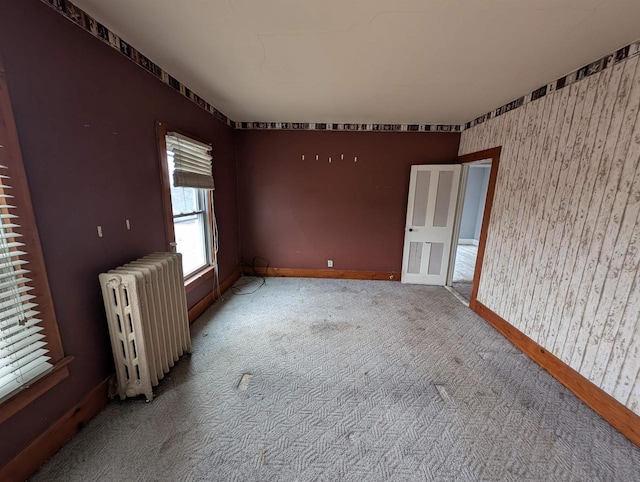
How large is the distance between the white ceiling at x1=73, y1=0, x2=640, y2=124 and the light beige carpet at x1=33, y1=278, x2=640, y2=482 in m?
2.38

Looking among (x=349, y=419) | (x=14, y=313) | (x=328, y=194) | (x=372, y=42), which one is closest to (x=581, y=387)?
(x=349, y=419)

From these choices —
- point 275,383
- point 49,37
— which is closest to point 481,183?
point 275,383

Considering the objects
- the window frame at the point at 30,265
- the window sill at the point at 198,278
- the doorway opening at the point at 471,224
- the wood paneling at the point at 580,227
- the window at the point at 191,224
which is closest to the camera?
the window frame at the point at 30,265

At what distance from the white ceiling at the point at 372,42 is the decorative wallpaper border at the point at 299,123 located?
51 millimetres

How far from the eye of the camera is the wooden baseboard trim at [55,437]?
111 centimetres

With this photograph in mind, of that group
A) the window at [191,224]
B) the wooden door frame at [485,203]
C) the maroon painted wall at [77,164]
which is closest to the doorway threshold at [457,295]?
the wooden door frame at [485,203]

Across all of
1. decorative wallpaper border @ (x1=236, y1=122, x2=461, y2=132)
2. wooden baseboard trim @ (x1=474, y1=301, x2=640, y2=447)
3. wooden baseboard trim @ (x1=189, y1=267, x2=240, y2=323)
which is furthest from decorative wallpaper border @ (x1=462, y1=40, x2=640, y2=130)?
wooden baseboard trim @ (x1=189, y1=267, x2=240, y2=323)

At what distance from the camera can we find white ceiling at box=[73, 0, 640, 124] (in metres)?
1.28

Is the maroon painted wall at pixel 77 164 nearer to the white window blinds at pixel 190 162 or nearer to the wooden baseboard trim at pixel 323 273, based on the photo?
the white window blinds at pixel 190 162

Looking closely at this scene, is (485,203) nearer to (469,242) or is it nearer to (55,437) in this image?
(55,437)

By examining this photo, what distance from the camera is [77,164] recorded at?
4.48ft

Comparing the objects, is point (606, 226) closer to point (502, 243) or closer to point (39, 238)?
point (502, 243)

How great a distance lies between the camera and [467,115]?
301 centimetres

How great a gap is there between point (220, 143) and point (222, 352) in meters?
2.59
